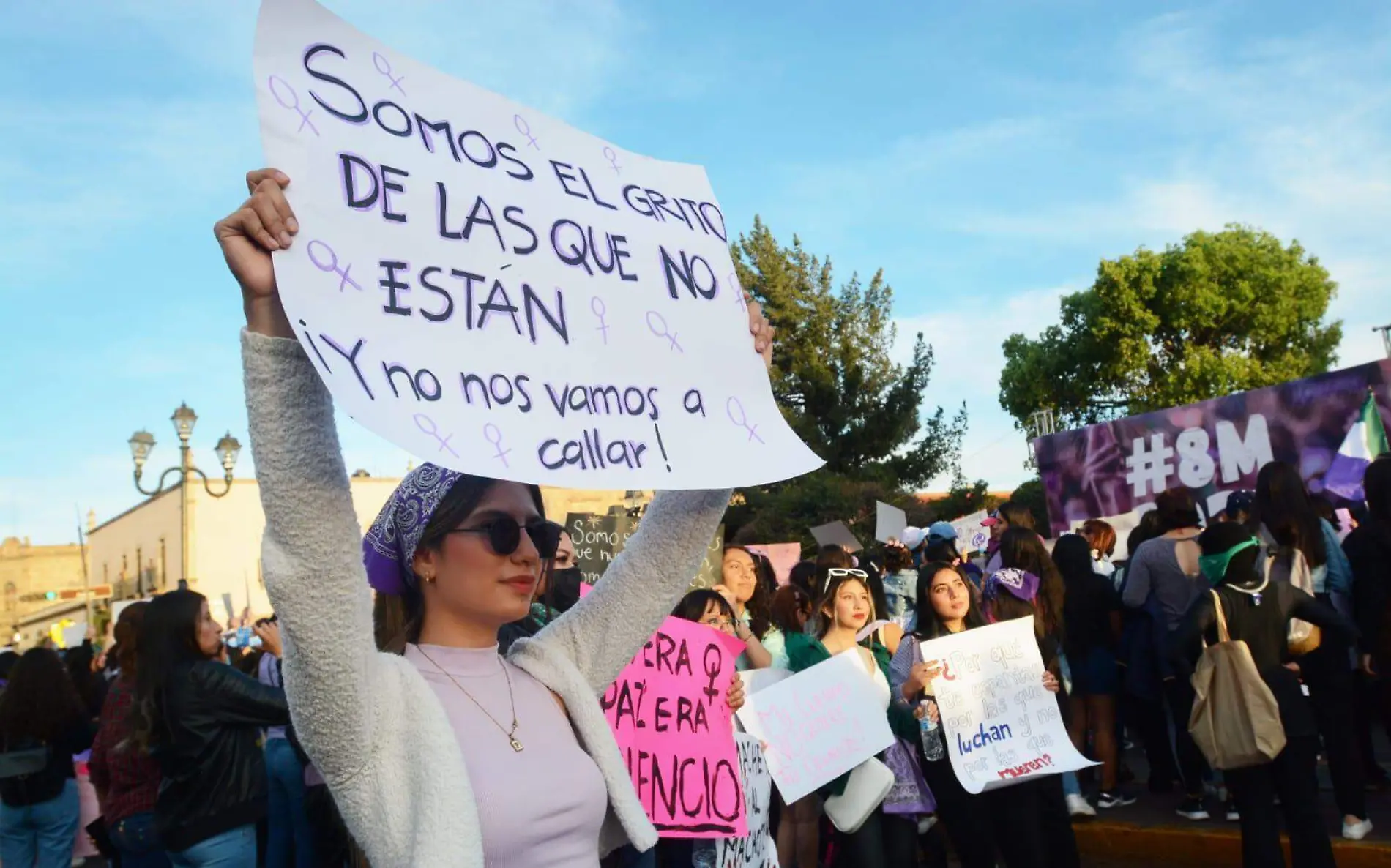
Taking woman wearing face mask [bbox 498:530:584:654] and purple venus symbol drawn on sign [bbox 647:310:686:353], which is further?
woman wearing face mask [bbox 498:530:584:654]

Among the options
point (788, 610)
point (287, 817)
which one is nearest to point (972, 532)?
point (788, 610)

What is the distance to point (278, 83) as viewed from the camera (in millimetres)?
1865

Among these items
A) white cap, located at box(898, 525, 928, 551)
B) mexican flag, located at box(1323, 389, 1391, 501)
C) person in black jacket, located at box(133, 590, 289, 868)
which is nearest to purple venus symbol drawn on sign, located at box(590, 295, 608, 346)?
person in black jacket, located at box(133, 590, 289, 868)

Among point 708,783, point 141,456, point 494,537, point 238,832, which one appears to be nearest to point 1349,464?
point 708,783

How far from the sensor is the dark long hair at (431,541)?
7.20 ft

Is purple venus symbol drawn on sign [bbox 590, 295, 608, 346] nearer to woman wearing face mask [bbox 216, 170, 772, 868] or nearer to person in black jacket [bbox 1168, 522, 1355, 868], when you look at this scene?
woman wearing face mask [bbox 216, 170, 772, 868]

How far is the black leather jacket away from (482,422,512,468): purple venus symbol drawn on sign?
3584mm

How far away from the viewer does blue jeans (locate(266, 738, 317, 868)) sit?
7.72m

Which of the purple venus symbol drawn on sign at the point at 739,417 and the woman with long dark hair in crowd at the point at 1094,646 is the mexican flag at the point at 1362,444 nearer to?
the woman with long dark hair in crowd at the point at 1094,646

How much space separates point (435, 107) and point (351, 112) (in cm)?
21

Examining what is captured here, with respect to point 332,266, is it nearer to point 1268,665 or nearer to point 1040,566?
point 1268,665

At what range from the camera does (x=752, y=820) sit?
520cm

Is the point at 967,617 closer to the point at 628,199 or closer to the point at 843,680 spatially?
the point at 843,680

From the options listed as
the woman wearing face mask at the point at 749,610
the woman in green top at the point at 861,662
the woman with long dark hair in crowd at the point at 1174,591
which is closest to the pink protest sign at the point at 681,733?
the woman in green top at the point at 861,662
